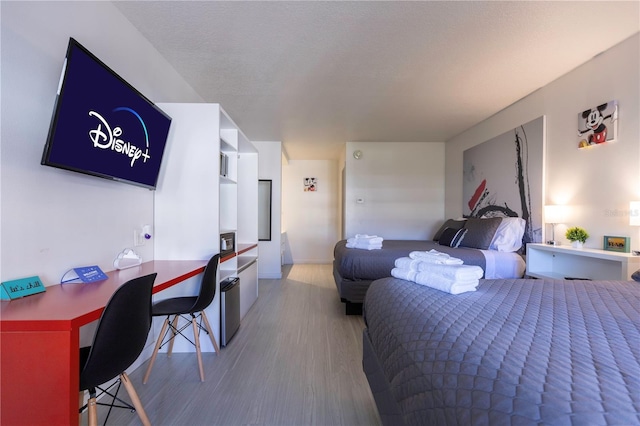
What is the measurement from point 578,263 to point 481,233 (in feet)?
3.09

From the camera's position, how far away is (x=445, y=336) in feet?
2.90

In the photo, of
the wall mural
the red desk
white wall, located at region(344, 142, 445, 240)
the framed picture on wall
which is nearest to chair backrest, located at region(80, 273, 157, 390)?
the red desk

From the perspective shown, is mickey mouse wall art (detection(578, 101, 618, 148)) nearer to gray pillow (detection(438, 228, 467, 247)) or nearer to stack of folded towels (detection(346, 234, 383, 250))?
gray pillow (detection(438, 228, 467, 247))

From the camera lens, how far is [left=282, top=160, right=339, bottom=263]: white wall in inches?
267

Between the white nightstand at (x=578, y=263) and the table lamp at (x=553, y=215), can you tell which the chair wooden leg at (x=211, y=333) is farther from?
the table lamp at (x=553, y=215)

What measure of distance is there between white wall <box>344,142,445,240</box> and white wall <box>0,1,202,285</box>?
404cm

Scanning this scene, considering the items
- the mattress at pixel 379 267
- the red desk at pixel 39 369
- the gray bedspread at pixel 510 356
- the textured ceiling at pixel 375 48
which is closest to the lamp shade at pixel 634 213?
the gray bedspread at pixel 510 356

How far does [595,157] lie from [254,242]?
3885mm

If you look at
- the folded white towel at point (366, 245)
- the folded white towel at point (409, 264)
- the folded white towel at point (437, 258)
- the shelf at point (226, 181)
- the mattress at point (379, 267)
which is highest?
the shelf at point (226, 181)

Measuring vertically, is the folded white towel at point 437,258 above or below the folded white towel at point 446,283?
above

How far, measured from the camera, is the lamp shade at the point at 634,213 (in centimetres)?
205

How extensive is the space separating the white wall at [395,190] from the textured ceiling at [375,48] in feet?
5.42

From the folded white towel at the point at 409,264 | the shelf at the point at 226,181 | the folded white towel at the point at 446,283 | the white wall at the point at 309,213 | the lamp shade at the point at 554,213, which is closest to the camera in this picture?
the folded white towel at the point at 446,283

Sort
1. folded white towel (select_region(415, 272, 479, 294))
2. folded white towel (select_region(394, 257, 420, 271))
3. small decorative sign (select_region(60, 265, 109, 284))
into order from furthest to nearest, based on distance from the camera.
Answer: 1. folded white towel (select_region(394, 257, 420, 271))
2. small decorative sign (select_region(60, 265, 109, 284))
3. folded white towel (select_region(415, 272, 479, 294))
